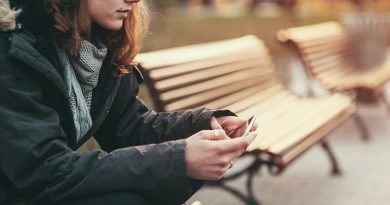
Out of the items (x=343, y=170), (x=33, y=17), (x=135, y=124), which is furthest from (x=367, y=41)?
(x=33, y=17)

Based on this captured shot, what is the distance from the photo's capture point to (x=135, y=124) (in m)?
2.53

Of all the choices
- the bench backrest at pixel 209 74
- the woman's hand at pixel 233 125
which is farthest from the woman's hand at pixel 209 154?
the bench backrest at pixel 209 74

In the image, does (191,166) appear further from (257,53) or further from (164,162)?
(257,53)

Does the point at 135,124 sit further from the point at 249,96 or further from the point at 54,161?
the point at 249,96

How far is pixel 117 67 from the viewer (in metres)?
2.37

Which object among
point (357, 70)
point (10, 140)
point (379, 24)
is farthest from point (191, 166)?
point (379, 24)

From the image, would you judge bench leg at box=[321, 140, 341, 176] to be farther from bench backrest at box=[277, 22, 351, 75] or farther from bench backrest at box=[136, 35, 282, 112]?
bench backrest at box=[277, 22, 351, 75]

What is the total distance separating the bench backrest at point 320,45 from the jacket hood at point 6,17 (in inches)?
167

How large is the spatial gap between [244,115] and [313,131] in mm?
454

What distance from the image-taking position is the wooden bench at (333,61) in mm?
6125

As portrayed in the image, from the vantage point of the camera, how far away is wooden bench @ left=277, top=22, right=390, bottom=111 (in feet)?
20.1

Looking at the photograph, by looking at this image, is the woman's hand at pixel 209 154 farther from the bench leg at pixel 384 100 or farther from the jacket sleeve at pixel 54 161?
the bench leg at pixel 384 100

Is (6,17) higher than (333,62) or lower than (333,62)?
higher

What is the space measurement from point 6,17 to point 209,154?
0.73 metres
